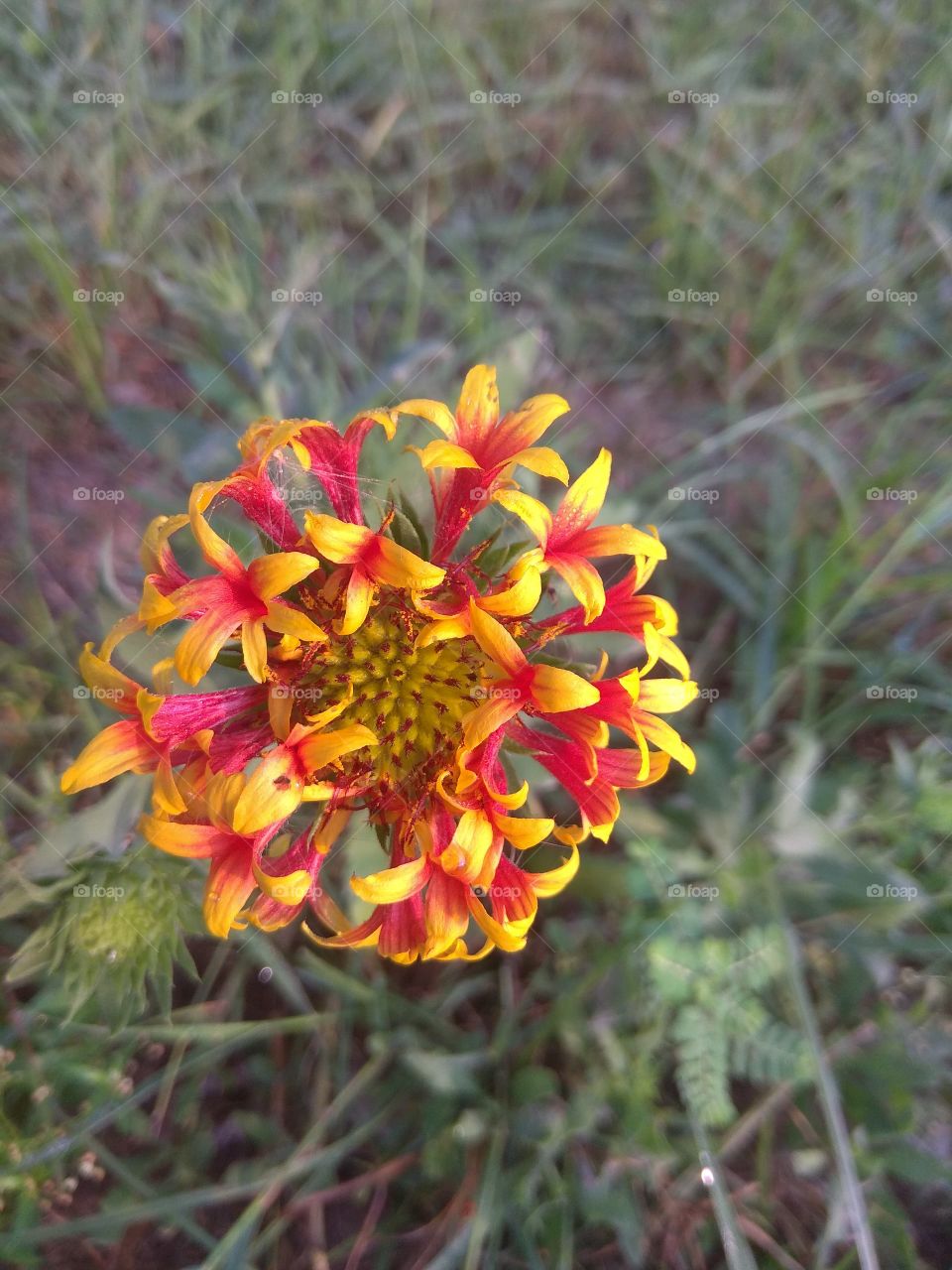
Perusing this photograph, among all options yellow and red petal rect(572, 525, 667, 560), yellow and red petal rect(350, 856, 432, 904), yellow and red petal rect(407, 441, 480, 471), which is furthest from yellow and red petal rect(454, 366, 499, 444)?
yellow and red petal rect(350, 856, 432, 904)

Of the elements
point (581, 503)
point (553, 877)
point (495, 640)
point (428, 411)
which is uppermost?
point (428, 411)

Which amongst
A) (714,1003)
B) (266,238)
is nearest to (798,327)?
(266,238)

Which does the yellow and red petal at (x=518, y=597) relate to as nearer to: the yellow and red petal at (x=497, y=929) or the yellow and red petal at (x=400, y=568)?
the yellow and red petal at (x=400, y=568)

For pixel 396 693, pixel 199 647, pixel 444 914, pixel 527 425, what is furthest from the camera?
pixel 396 693

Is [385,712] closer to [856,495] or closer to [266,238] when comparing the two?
[856,495]

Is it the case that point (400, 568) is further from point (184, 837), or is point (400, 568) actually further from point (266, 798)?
point (184, 837)

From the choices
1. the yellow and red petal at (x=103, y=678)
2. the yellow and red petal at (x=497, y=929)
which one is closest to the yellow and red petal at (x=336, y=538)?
the yellow and red petal at (x=103, y=678)

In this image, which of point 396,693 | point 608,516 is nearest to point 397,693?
point 396,693
